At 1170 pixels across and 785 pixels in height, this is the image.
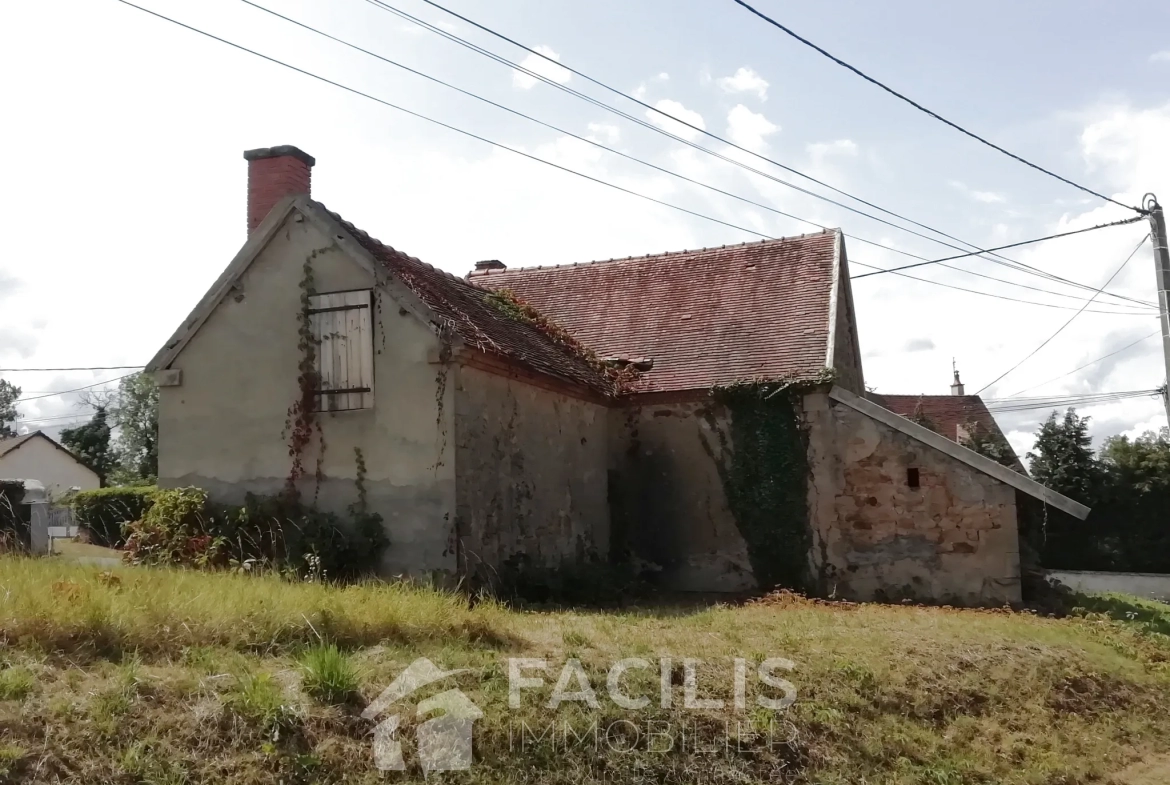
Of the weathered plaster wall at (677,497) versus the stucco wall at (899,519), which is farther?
the weathered plaster wall at (677,497)

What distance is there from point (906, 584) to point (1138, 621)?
317cm

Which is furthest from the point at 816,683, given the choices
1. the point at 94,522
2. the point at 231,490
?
the point at 94,522

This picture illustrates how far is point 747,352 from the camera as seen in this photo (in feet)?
53.3

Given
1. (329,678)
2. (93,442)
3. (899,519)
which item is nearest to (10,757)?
(329,678)

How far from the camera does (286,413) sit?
41.4 feet

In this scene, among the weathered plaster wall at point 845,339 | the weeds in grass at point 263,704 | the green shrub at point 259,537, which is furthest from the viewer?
the weathered plaster wall at point 845,339

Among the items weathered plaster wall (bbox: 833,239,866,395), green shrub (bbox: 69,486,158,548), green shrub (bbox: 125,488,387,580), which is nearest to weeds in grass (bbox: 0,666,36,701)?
green shrub (bbox: 125,488,387,580)

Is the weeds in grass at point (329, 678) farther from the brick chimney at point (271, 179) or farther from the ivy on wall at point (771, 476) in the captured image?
the ivy on wall at point (771, 476)

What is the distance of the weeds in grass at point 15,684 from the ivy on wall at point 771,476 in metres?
11.7

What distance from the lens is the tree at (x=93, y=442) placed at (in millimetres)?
45119

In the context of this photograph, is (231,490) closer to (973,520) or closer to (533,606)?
(533,606)

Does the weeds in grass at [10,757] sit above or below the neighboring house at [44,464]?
below

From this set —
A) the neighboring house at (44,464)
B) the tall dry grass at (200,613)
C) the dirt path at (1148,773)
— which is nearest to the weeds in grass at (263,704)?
the tall dry grass at (200,613)

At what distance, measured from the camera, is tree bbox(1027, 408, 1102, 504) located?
23.8 m
